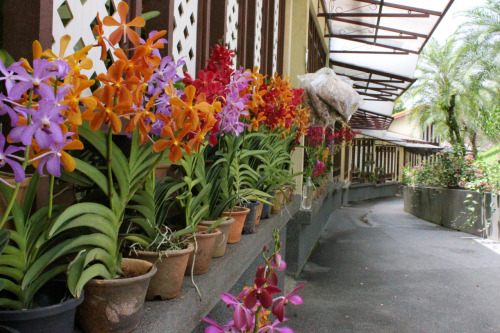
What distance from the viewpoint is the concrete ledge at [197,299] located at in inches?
49.1

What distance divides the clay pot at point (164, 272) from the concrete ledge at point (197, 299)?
0.09ft

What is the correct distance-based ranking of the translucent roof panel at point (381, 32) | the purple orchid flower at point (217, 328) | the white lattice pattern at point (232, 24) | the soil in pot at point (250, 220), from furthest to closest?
the translucent roof panel at point (381, 32), the white lattice pattern at point (232, 24), the soil in pot at point (250, 220), the purple orchid flower at point (217, 328)

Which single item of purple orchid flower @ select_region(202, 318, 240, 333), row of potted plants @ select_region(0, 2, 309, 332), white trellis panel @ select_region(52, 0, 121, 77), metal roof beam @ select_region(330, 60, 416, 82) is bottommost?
purple orchid flower @ select_region(202, 318, 240, 333)

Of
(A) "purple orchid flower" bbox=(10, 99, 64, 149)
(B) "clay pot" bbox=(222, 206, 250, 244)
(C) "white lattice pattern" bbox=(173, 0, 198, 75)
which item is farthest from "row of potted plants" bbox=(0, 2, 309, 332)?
(C) "white lattice pattern" bbox=(173, 0, 198, 75)

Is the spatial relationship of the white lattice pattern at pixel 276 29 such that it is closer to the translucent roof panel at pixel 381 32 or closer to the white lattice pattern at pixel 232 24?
the white lattice pattern at pixel 232 24

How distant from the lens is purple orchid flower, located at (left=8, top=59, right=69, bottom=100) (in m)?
0.73

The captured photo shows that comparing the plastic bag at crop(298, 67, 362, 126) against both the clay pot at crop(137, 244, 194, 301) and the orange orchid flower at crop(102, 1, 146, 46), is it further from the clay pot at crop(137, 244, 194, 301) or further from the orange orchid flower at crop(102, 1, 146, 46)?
the orange orchid flower at crop(102, 1, 146, 46)

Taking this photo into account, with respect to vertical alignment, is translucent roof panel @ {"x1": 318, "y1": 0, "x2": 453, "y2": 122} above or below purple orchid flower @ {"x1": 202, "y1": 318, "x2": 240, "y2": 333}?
above

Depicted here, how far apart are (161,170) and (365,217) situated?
11987mm

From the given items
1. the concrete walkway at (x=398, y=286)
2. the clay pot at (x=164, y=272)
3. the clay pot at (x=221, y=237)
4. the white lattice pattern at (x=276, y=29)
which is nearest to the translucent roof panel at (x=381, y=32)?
the white lattice pattern at (x=276, y=29)

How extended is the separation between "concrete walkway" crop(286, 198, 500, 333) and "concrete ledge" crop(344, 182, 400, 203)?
9.92 m

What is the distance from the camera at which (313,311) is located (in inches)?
182

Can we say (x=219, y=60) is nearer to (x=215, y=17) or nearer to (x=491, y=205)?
(x=215, y=17)

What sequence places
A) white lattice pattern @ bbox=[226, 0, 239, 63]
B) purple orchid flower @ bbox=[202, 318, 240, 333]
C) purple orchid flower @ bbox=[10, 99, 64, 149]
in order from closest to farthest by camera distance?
purple orchid flower @ bbox=[10, 99, 64, 149] → purple orchid flower @ bbox=[202, 318, 240, 333] → white lattice pattern @ bbox=[226, 0, 239, 63]
